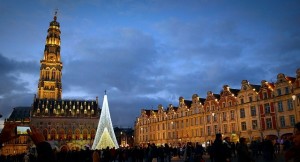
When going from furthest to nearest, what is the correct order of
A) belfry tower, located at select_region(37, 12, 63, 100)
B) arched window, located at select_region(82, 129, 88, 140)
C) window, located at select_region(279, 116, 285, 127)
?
A: belfry tower, located at select_region(37, 12, 63, 100), arched window, located at select_region(82, 129, 88, 140), window, located at select_region(279, 116, 285, 127)

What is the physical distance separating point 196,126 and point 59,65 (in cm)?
8529

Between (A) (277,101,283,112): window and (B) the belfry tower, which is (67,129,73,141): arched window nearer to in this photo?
(B) the belfry tower

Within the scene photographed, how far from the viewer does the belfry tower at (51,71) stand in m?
127

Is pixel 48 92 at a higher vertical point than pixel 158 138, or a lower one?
higher

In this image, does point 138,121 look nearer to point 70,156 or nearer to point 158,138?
point 158,138

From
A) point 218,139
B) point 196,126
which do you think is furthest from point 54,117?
point 218,139

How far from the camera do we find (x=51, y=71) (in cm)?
13088

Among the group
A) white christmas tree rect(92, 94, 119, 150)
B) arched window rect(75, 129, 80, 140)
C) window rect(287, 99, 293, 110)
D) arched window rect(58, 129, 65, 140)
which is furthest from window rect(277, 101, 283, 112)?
arched window rect(58, 129, 65, 140)

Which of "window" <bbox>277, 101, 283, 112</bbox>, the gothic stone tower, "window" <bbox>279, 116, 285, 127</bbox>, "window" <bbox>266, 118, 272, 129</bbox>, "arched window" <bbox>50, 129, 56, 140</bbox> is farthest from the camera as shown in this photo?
the gothic stone tower

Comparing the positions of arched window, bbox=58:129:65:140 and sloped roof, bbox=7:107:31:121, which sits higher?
sloped roof, bbox=7:107:31:121

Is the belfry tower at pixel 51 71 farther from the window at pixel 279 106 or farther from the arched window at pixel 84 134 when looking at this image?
the window at pixel 279 106

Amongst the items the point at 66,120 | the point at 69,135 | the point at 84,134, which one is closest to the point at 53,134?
the point at 69,135

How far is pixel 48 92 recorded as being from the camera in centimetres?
12669

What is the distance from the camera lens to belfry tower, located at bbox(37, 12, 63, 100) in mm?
126625
